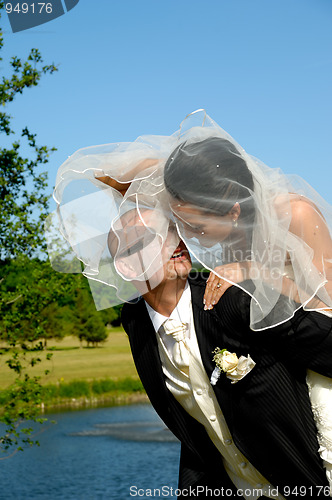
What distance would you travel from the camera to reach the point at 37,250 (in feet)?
25.5

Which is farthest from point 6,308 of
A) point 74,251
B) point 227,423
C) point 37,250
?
point 227,423

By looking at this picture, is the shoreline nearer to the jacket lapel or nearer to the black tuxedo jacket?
the jacket lapel

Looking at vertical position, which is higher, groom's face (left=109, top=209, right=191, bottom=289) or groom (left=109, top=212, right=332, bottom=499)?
groom's face (left=109, top=209, right=191, bottom=289)

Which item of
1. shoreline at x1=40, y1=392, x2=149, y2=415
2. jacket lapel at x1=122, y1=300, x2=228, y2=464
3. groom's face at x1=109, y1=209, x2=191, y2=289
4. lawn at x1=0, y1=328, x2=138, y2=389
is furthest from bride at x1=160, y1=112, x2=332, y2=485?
shoreline at x1=40, y1=392, x2=149, y2=415

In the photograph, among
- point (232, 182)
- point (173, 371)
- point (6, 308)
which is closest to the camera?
point (232, 182)

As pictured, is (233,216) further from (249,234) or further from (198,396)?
(198,396)

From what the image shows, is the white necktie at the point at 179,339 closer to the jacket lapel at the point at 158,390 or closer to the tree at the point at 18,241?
the jacket lapel at the point at 158,390

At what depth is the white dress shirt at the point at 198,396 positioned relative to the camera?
2.67m

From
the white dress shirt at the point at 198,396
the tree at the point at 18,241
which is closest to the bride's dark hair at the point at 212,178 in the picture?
the white dress shirt at the point at 198,396

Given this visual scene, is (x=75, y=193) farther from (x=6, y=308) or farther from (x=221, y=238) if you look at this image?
(x=6, y=308)

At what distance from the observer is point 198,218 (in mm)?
2486

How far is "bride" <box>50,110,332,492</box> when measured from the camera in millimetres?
2430

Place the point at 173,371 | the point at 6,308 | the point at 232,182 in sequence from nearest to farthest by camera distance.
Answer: the point at 232,182 → the point at 173,371 → the point at 6,308

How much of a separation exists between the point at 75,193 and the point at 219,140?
76 centimetres
